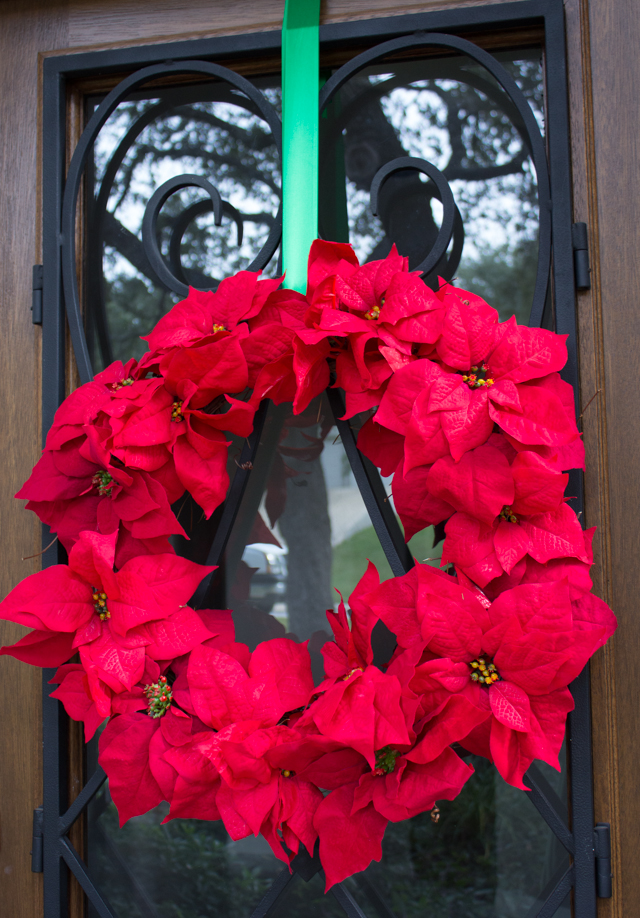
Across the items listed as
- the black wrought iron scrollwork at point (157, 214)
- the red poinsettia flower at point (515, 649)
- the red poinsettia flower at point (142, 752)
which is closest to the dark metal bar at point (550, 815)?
the red poinsettia flower at point (515, 649)

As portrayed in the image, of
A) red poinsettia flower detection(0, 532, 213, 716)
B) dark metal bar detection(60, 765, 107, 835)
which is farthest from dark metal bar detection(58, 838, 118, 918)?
red poinsettia flower detection(0, 532, 213, 716)

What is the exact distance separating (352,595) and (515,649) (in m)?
0.16

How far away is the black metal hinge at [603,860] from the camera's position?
0.63m

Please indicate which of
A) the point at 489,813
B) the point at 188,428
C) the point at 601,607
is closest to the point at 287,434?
the point at 188,428

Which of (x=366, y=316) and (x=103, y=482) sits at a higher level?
(x=366, y=316)

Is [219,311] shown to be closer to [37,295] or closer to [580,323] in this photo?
[37,295]

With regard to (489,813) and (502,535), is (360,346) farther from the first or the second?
(489,813)

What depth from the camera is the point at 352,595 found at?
0.60 meters

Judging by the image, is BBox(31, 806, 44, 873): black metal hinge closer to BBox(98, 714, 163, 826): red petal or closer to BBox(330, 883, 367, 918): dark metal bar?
BBox(98, 714, 163, 826): red petal

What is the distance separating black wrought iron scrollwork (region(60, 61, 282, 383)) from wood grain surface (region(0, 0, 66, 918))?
0.06 m

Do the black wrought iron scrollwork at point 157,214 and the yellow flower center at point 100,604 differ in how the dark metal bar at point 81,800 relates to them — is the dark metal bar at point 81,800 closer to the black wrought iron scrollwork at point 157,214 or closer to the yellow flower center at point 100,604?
the yellow flower center at point 100,604

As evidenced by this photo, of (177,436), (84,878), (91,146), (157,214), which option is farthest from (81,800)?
(91,146)

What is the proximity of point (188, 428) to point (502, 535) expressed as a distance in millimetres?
323

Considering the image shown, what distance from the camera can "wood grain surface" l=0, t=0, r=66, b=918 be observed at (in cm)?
75
